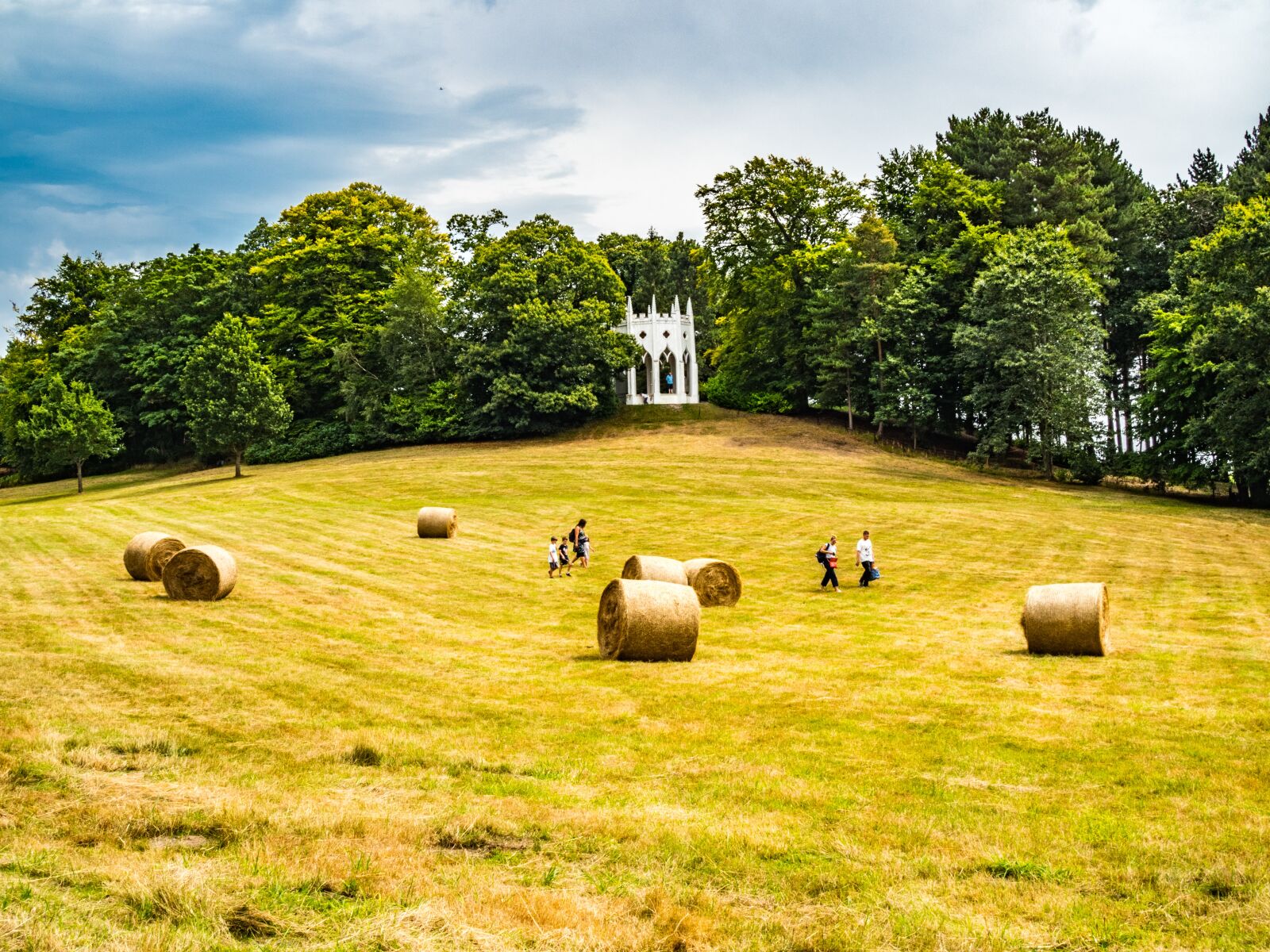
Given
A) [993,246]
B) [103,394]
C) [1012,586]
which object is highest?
[993,246]

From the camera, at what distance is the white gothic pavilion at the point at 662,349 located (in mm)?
90125

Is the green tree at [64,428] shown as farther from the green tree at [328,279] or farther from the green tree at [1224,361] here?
the green tree at [1224,361]

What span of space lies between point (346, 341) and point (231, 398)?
17.5m

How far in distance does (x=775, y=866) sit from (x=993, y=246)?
70.5m

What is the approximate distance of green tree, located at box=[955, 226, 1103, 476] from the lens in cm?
6162

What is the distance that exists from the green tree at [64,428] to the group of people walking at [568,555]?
47.6 m

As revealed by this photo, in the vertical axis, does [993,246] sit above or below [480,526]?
above

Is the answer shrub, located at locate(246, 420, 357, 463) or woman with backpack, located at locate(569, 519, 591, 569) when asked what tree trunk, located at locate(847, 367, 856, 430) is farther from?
woman with backpack, located at locate(569, 519, 591, 569)

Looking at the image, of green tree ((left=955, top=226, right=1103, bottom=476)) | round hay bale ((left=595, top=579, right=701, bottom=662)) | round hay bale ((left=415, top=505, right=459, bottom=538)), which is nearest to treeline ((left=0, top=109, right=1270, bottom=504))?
green tree ((left=955, top=226, right=1103, bottom=476))

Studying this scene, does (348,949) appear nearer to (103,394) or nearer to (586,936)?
(586,936)

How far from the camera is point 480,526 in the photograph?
4403 centimetres

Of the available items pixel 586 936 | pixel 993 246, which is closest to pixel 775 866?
pixel 586 936

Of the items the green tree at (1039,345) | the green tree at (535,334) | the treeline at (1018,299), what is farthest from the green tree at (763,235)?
the green tree at (1039,345)

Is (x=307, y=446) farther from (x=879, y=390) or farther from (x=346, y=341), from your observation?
(x=879, y=390)
